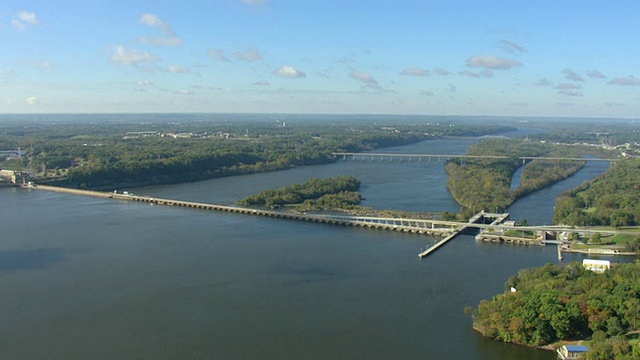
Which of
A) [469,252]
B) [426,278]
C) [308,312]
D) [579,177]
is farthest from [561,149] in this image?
[308,312]

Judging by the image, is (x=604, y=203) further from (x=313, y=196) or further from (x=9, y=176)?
(x=9, y=176)

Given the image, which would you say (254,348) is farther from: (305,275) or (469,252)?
(469,252)

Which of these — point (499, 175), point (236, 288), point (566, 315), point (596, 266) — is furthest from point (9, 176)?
point (566, 315)

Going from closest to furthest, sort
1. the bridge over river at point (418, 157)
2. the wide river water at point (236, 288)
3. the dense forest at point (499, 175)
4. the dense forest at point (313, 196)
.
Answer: the wide river water at point (236, 288), the dense forest at point (313, 196), the dense forest at point (499, 175), the bridge over river at point (418, 157)

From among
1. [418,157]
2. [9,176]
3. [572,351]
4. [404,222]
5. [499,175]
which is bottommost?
[572,351]

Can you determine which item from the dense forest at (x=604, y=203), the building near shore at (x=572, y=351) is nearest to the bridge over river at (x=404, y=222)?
the dense forest at (x=604, y=203)

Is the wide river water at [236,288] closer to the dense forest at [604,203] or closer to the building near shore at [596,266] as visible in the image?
the dense forest at [604,203]

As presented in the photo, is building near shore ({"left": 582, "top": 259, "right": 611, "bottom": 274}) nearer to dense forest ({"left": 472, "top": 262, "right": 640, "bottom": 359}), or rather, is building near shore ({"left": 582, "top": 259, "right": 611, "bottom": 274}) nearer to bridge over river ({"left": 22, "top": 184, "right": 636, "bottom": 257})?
dense forest ({"left": 472, "top": 262, "right": 640, "bottom": 359})
